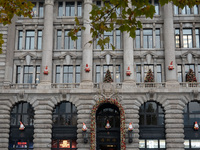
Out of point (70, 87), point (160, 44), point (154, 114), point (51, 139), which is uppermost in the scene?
point (160, 44)

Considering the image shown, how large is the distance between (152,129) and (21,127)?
570 inches

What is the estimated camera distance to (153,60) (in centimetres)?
3731

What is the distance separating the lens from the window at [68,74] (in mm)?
37344

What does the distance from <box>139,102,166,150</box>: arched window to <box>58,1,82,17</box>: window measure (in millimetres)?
14396

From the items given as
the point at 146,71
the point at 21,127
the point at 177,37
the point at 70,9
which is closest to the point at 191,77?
the point at 146,71

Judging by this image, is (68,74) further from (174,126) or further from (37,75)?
(174,126)

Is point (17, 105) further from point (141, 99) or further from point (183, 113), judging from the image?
point (183, 113)

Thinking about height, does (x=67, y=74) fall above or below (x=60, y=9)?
below

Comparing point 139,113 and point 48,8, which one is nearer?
point 139,113

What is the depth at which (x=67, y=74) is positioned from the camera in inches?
1480

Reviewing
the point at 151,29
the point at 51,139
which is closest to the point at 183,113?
the point at 151,29

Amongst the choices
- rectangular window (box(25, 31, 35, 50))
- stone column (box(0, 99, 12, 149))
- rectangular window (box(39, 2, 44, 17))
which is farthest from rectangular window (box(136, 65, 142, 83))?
stone column (box(0, 99, 12, 149))

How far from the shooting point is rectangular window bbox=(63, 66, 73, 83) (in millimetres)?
37406

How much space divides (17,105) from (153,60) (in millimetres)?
16557
